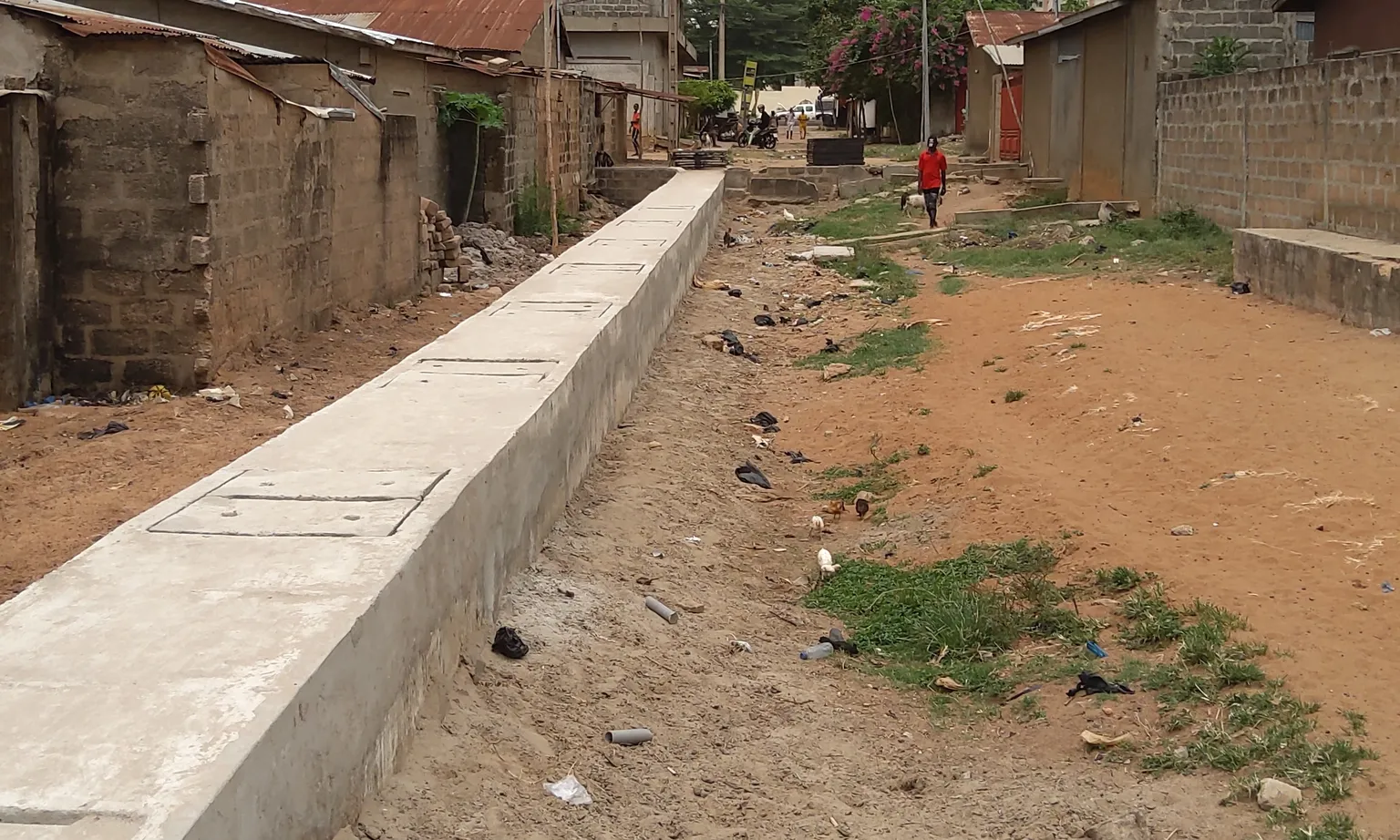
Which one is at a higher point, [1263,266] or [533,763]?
[1263,266]

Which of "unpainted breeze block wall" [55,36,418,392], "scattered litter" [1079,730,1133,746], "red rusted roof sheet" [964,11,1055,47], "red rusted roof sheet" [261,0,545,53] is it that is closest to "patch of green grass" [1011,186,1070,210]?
"red rusted roof sheet" [261,0,545,53]

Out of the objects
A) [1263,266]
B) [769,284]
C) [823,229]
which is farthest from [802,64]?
[1263,266]

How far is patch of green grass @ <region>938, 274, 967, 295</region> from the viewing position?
46.7 feet

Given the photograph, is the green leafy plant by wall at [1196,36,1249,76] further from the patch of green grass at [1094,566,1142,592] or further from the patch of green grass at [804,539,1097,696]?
the patch of green grass at [1094,566,1142,592]

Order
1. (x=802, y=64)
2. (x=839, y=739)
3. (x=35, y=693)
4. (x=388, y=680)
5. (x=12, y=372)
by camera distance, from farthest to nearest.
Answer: (x=802, y=64), (x=12, y=372), (x=839, y=739), (x=388, y=680), (x=35, y=693)

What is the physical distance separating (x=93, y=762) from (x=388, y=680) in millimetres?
1008

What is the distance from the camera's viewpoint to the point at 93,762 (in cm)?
271

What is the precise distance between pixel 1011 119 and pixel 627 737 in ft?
90.2

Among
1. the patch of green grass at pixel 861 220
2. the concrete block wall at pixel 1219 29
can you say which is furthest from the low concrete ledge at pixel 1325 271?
the patch of green grass at pixel 861 220

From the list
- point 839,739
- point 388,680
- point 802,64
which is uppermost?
point 802,64

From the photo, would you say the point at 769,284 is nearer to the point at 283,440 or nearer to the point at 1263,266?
the point at 1263,266

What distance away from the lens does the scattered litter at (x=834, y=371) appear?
11.0 m

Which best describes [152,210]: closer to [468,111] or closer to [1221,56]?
[468,111]

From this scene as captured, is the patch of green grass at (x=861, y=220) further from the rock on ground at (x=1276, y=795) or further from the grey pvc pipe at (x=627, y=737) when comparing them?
the rock on ground at (x=1276, y=795)
